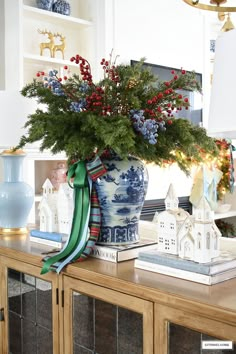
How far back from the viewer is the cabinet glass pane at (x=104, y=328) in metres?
1.26

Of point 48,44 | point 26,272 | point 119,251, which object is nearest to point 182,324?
point 119,251

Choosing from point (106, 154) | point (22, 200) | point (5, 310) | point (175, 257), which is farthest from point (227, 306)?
point (22, 200)

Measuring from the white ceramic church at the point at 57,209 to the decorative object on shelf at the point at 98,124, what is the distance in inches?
7.2

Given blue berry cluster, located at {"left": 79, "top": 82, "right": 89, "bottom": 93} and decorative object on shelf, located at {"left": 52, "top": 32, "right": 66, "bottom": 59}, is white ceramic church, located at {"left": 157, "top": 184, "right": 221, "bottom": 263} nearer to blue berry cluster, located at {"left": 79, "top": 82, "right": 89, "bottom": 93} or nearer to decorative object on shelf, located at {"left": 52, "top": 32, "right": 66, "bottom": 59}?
blue berry cluster, located at {"left": 79, "top": 82, "right": 89, "bottom": 93}

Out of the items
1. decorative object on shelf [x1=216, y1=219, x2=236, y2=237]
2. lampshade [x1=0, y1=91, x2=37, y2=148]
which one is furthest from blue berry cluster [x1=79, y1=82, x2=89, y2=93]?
decorative object on shelf [x1=216, y1=219, x2=236, y2=237]

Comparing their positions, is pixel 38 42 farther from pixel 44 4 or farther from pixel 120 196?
pixel 120 196

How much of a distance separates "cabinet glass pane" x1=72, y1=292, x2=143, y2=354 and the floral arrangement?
481 mm

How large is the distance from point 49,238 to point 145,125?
2.01 feet

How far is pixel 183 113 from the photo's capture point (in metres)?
4.43

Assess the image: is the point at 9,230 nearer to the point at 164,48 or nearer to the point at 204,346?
the point at 204,346

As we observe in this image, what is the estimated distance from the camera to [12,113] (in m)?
1.96

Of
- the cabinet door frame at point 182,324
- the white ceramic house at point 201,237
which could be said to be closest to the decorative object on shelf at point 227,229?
the white ceramic house at point 201,237

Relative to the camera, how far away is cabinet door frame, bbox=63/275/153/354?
1.21m

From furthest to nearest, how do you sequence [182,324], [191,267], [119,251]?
[119,251], [191,267], [182,324]
